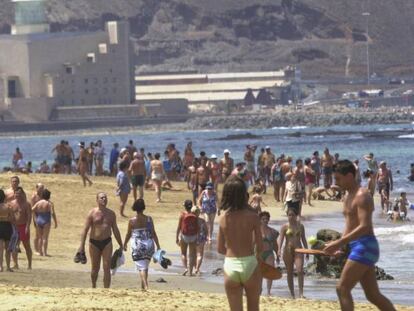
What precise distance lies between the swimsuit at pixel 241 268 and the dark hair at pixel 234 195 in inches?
14.9

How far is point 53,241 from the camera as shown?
2353cm

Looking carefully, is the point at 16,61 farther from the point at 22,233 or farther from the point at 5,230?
the point at 5,230

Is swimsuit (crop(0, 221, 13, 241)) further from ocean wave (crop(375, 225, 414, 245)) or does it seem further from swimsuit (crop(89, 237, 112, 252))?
ocean wave (crop(375, 225, 414, 245))

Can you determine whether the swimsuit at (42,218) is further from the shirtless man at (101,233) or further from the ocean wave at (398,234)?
the ocean wave at (398,234)

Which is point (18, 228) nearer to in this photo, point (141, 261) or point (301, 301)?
point (141, 261)

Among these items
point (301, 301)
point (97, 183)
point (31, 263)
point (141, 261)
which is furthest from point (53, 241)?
point (97, 183)

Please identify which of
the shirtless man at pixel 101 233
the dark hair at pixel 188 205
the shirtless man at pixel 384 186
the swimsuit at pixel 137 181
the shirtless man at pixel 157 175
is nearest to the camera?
the shirtless man at pixel 101 233

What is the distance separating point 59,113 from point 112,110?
515 centimetres

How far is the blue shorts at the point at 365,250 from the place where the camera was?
1167 centimetres

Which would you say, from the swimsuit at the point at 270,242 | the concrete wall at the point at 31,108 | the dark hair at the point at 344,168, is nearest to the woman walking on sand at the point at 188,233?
the swimsuit at the point at 270,242

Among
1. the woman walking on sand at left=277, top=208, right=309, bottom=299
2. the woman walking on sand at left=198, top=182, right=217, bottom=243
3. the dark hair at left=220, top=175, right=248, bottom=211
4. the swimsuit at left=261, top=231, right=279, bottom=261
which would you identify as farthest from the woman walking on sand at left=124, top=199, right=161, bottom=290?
the woman walking on sand at left=198, top=182, right=217, bottom=243

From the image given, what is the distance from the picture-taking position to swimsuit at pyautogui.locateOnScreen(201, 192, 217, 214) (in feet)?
75.6

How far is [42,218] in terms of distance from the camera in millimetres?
20969

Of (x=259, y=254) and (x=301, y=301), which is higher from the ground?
(x=259, y=254)
